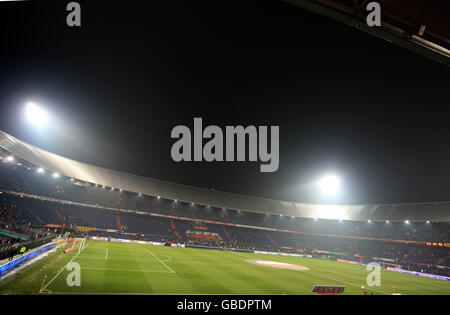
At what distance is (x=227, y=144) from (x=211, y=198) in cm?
3640

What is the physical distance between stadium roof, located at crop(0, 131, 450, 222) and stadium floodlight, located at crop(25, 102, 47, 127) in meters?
9.06

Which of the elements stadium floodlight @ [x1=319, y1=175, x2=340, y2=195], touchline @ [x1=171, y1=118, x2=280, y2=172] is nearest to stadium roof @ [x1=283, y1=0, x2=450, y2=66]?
touchline @ [x1=171, y1=118, x2=280, y2=172]

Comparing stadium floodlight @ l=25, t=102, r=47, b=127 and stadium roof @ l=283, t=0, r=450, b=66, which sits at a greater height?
stadium floodlight @ l=25, t=102, r=47, b=127

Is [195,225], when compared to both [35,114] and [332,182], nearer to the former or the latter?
[332,182]

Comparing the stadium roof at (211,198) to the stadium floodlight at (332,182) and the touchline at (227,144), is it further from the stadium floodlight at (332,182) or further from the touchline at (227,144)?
the touchline at (227,144)

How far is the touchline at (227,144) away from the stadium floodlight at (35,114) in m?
16.5

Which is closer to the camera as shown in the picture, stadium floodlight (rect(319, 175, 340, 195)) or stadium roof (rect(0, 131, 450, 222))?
stadium floodlight (rect(319, 175, 340, 195))

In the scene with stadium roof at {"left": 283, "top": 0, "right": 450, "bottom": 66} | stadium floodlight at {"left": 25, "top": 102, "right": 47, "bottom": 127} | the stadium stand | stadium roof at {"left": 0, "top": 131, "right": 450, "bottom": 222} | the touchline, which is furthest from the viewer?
the stadium stand

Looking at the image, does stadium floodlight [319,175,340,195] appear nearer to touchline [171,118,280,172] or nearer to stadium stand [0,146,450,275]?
touchline [171,118,280,172]

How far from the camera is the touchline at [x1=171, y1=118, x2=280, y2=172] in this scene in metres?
31.9
